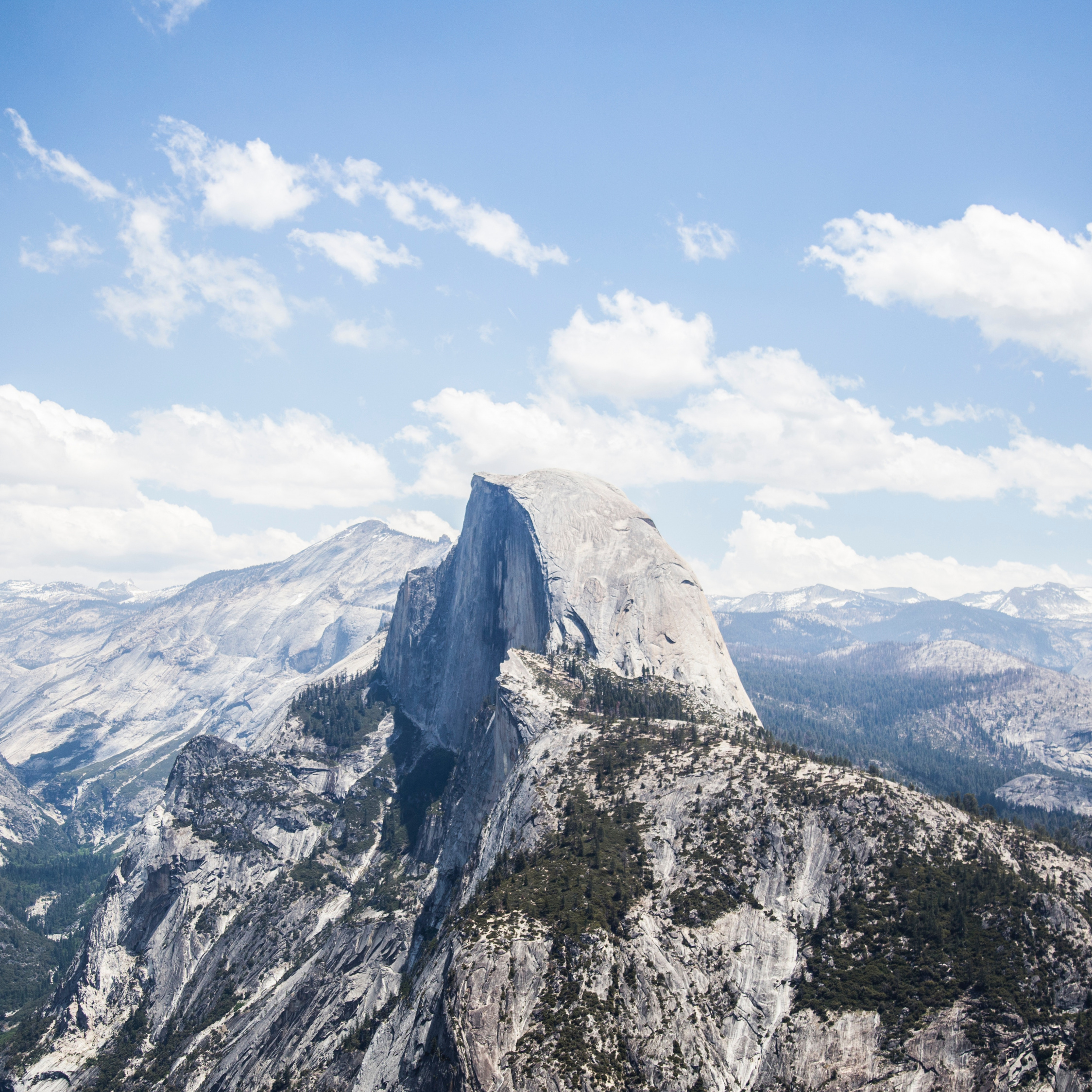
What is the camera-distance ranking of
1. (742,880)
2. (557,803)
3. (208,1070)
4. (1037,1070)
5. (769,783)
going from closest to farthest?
(1037,1070) < (742,880) < (769,783) < (557,803) < (208,1070)

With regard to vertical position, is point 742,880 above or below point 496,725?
below

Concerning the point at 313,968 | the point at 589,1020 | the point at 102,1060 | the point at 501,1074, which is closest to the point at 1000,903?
the point at 589,1020

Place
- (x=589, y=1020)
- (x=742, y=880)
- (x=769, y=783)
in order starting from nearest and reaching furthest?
(x=589, y=1020), (x=742, y=880), (x=769, y=783)

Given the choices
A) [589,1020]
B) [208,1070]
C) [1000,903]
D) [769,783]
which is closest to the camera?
[589,1020]

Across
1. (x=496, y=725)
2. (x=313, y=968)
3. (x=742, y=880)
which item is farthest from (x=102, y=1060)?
(x=742, y=880)

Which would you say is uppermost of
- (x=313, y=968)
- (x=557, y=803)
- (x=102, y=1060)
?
(x=557, y=803)

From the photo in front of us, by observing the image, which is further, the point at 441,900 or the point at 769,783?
the point at 441,900

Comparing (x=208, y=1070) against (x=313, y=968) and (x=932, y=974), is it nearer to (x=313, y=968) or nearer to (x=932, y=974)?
(x=313, y=968)

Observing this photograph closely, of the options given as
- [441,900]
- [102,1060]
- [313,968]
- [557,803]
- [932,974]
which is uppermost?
[557,803]

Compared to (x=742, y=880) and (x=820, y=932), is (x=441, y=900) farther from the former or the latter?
A: (x=820, y=932)
